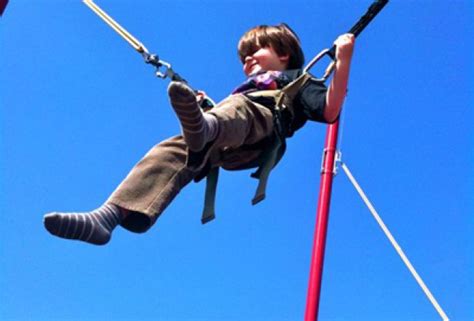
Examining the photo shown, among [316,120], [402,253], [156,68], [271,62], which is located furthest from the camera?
[402,253]

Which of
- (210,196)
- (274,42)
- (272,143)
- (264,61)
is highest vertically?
(274,42)

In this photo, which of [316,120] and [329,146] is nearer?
[316,120]

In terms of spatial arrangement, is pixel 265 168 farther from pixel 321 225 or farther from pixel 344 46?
pixel 321 225

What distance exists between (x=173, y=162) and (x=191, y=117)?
1.80 feet

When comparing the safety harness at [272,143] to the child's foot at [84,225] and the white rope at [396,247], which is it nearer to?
the child's foot at [84,225]

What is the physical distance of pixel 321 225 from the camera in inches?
189

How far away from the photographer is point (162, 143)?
9.33 feet

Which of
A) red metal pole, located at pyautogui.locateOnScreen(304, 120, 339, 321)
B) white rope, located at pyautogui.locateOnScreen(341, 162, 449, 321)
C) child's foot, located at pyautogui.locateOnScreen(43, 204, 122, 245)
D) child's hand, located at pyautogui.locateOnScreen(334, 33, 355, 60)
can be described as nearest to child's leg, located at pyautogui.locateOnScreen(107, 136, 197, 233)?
child's foot, located at pyautogui.locateOnScreen(43, 204, 122, 245)

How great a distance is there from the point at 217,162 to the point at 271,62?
664 mm

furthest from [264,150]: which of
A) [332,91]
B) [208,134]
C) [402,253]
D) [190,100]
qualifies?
[402,253]

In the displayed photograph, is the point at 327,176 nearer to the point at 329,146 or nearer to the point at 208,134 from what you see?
the point at 329,146

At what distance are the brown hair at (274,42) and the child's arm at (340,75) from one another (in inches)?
20.2

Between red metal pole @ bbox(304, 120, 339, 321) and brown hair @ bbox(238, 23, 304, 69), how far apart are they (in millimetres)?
1184

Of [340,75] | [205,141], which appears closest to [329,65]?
[340,75]
